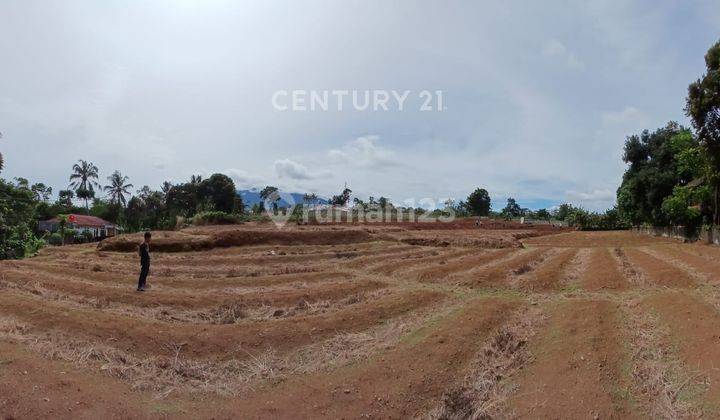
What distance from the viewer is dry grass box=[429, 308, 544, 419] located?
265 inches

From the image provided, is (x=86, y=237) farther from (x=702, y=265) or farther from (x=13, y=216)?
(x=702, y=265)

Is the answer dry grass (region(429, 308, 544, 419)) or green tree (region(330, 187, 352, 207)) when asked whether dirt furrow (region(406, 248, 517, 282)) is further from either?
green tree (region(330, 187, 352, 207))

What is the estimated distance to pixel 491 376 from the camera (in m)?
7.70

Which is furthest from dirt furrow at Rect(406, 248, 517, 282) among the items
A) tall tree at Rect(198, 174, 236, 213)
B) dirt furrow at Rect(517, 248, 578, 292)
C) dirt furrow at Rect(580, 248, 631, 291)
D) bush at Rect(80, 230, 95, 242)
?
tall tree at Rect(198, 174, 236, 213)

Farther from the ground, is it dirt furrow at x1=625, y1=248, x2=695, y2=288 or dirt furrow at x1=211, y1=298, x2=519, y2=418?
dirt furrow at x1=625, y1=248, x2=695, y2=288

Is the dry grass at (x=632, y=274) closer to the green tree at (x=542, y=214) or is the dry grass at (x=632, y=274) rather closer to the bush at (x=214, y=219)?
the bush at (x=214, y=219)

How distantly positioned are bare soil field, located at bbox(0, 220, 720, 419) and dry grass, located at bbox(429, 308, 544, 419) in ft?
0.10

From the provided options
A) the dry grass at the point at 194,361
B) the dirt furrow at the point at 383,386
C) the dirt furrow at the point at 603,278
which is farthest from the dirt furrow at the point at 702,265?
the dry grass at the point at 194,361

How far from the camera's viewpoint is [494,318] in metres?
10.2

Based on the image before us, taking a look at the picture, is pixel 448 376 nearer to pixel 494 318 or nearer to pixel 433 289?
pixel 494 318

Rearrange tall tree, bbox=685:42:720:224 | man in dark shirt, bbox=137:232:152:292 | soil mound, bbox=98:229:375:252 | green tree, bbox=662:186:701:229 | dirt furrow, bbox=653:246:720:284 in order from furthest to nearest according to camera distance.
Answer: soil mound, bbox=98:229:375:252 < green tree, bbox=662:186:701:229 < tall tree, bbox=685:42:720:224 < man in dark shirt, bbox=137:232:152:292 < dirt furrow, bbox=653:246:720:284

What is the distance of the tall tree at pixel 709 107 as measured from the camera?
69.3 feet

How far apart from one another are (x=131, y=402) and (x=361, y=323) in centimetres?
530

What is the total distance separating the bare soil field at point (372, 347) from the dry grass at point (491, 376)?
29 mm
